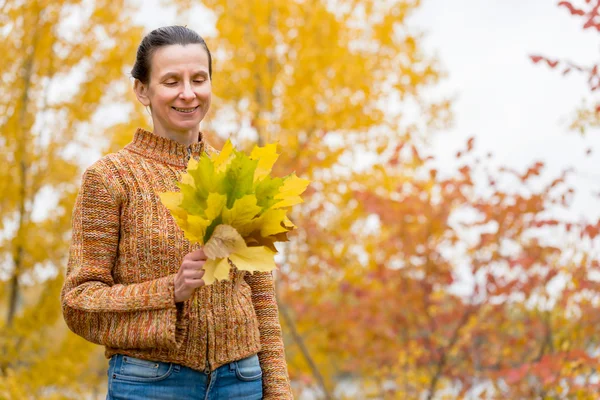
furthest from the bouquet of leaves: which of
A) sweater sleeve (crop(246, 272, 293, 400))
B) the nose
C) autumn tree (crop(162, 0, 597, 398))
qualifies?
autumn tree (crop(162, 0, 597, 398))

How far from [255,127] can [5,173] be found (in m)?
2.06

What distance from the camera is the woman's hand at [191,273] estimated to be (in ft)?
5.16

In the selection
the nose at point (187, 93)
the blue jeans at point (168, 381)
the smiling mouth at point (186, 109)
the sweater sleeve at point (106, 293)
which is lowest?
the blue jeans at point (168, 381)

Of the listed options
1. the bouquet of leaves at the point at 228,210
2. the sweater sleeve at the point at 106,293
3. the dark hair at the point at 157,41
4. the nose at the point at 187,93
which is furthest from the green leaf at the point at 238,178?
the dark hair at the point at 157,41

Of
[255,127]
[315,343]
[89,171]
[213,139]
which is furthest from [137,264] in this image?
[315,343]

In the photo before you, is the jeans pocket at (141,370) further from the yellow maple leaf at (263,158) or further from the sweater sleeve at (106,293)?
the yellow maple leaf at (263,158)

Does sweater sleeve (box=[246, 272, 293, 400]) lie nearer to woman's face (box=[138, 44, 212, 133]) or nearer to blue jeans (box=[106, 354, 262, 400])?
blue jeans (box=[106, 354, 262, 400])

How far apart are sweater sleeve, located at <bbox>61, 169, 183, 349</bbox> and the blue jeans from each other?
2.3 inches

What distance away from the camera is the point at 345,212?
6.03 metres

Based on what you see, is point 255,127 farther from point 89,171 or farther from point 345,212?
point 89,171

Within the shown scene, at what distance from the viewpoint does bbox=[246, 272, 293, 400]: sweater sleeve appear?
6.46 ft

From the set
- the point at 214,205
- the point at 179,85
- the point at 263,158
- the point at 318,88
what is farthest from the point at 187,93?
the point at 318,88

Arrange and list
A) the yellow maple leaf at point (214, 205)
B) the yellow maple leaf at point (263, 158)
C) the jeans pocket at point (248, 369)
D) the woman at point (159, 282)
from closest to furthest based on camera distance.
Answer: the yellow maple leaf at point (214, 205)
the yellow maple leaf at point (263, 158)
the woman at point (159, 282)
the jeans pocket at point (248, 369)

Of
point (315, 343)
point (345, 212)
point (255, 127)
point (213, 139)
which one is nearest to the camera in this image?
point (213, 139)
